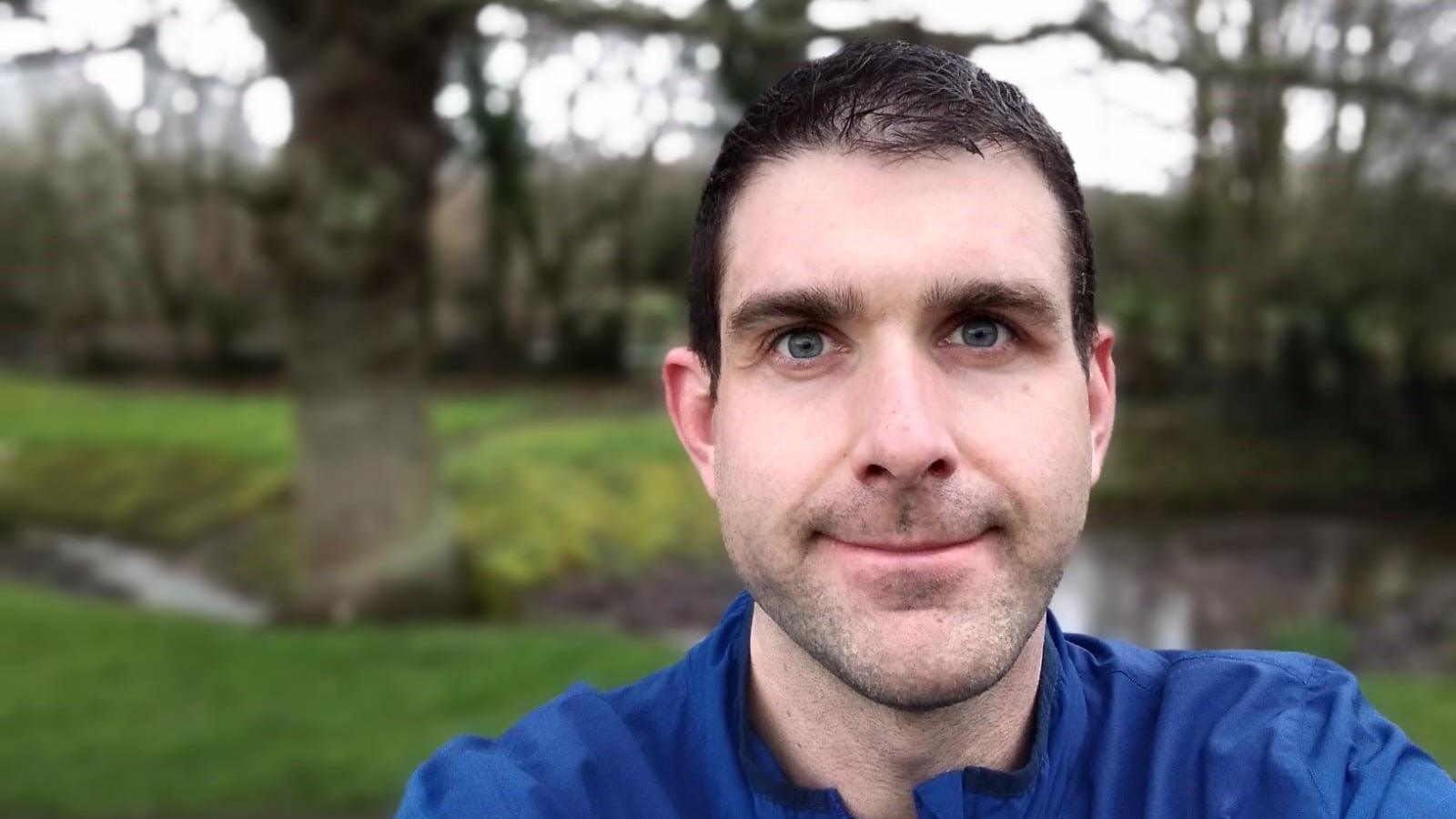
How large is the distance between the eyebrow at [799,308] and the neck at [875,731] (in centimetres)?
41

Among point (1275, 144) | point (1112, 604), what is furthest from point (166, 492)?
point (1275, 144)

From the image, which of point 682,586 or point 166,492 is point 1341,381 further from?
point 166,492

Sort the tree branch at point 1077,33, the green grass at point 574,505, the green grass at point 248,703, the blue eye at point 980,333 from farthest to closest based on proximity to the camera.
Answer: the green grass at point 574,505 → the tree branch at point 1077,33 → the green grass at point 248,703 → the blue eye at point 980,333

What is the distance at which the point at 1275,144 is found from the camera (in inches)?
632

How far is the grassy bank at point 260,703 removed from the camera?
5.65 m

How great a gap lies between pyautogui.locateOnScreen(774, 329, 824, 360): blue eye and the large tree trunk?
21.1ft

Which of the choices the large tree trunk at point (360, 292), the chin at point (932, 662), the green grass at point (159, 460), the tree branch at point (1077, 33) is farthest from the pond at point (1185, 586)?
→ the chin at point (932, 662)

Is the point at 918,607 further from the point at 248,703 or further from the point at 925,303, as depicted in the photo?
the point at 248,703

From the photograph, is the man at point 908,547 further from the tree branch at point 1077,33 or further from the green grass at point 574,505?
the green grass at point 574,505

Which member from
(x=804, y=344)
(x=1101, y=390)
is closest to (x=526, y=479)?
(x=1101, y=390)

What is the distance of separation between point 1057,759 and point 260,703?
5.89 meters

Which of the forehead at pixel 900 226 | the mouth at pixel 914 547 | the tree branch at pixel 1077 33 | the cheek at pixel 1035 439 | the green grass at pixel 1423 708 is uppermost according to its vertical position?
the tree branch at pixel 1077 33

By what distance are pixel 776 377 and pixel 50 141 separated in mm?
22454

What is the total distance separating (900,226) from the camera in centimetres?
167
